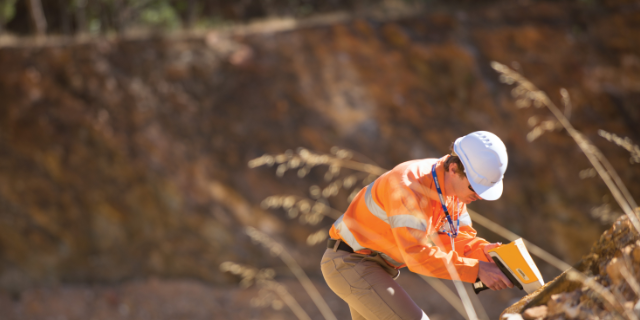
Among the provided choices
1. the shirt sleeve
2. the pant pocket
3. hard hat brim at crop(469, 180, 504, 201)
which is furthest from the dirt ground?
hard hat brim at crop(469, 180, 504, 201)

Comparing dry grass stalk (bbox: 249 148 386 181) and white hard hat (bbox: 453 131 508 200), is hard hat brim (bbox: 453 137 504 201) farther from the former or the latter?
dry grass stalk (bbox: 249 148 386 181)

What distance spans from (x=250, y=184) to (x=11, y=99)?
3270 mm

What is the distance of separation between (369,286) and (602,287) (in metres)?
0.90

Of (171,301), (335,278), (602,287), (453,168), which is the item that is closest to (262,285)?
(171,301)

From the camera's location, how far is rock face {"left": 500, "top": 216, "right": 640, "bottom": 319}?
1.33 metres

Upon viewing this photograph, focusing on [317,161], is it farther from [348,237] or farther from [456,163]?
[456,163]

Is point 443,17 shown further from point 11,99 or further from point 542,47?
point 11,99

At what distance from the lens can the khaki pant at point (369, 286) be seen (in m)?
1.95

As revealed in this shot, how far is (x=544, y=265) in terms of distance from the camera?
534 centimetres

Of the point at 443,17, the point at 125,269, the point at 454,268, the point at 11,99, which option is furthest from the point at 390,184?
the point at 11,99

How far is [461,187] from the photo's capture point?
5.94ft

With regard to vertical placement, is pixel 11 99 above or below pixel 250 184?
above

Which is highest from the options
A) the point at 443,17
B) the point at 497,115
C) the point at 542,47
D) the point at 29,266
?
the point at 443,17

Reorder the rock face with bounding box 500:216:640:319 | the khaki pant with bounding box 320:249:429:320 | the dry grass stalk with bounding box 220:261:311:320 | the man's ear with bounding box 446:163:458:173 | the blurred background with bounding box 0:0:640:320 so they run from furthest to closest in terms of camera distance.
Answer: the blurred background with bounding box 0:0:640:320 < the dry grass stalk with bounding box 220:261:311:320 < the khaki pant with bounding box 320:249:429:320 < the man's ear with bounding box 446:163:458:173 < the rock face with bounding box 500:216:640:319
